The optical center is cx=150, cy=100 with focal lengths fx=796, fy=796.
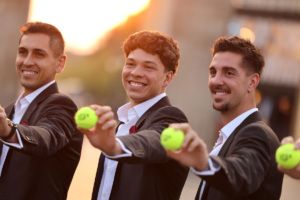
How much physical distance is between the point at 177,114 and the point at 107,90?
171ft

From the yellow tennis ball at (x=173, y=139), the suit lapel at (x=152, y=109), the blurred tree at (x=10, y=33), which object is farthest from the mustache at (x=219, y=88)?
the blurred tree at (x=10, y=33)

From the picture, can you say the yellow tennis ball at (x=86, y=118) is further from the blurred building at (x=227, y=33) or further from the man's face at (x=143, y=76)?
the blurred building at (x=227, y=33)

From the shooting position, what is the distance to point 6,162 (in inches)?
210

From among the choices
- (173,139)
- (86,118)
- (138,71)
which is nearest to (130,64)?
(138,71)

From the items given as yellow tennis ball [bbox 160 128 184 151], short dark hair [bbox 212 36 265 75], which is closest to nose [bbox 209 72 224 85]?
short dark hair [bbox 212 36 265 75]

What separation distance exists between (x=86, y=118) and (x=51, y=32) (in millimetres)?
1978

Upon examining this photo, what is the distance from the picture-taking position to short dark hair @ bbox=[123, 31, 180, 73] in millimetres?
5125

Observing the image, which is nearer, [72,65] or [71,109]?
[71,109]

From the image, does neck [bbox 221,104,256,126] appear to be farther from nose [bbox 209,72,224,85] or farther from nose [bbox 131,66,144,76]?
nose [bbox 131,66,144,76]

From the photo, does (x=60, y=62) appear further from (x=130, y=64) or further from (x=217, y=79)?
(x=217, y=79)

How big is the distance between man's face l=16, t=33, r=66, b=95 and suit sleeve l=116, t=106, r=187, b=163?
110 centimetres

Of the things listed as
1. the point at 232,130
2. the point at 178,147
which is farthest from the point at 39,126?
the point at 178,147

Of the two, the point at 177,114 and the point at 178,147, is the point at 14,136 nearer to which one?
the point at 177,114

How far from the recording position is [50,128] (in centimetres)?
505
